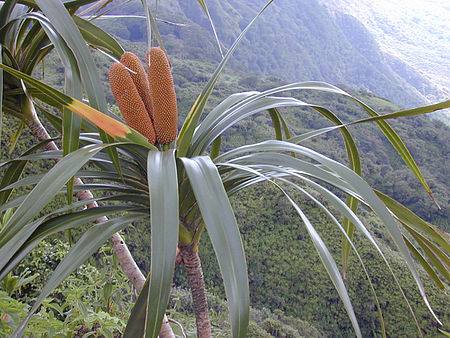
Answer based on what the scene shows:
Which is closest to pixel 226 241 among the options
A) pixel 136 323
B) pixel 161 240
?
pixel 161 240

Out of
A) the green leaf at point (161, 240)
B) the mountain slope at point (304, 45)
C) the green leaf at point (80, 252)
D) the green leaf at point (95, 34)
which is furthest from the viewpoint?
the mountain slope at point (304, 45)

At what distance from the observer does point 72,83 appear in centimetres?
46

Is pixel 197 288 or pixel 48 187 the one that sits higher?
pixel 48 187

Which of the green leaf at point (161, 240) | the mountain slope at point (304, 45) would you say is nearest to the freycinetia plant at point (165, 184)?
the green leaf at point (161, 240)

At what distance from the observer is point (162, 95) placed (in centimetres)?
53

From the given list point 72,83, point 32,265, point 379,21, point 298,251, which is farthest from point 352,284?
point 379,21

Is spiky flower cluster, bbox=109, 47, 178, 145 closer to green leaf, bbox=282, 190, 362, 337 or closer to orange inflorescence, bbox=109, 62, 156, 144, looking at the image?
orange inflorescence, bbox=109, 62, 156, 144

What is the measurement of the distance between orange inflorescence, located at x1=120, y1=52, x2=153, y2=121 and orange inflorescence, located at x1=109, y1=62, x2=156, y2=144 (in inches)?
1.6

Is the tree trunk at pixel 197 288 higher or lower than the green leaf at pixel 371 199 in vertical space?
lower

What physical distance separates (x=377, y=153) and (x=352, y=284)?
3.05 metres

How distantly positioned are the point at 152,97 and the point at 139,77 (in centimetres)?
A: 6

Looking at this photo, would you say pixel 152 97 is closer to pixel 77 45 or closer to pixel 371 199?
pixel 77 45

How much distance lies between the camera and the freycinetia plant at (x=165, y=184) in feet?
1.03

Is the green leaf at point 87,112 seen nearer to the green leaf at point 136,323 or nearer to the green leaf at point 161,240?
the green leaf at point 161,240
